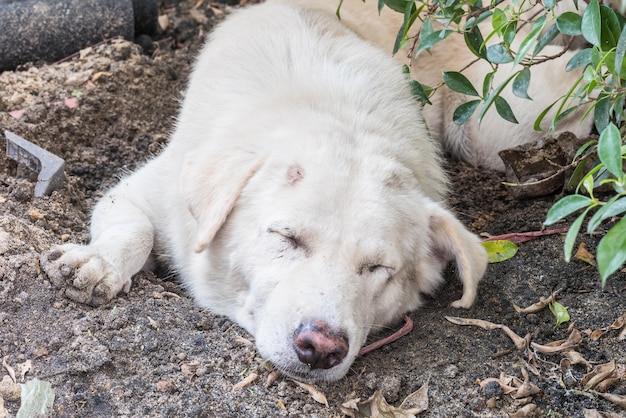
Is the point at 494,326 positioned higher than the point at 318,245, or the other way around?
the point at 318,245

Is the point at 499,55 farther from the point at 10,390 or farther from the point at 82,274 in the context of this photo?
the point at 10,390

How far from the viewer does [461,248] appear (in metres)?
3.17

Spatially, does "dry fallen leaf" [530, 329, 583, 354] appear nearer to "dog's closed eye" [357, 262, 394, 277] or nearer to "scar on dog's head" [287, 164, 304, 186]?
"dog's closed eye" [357, 262, 394, 277]

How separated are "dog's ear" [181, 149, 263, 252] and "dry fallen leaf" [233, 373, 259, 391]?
0.55 metres

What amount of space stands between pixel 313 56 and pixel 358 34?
730mm

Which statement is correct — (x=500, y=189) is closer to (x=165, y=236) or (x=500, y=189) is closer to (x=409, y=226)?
(x=409, y=226)

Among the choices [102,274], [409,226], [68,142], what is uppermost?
[409,226]

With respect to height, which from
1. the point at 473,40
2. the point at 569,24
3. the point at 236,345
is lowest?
the point at 236,345

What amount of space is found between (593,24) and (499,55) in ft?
2.30

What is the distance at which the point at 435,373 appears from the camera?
294cm

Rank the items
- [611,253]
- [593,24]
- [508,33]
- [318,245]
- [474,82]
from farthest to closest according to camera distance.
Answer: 1. [474,82]
2. [318,245]
3. [508,33]
4. [593,24]
5. [611,253]

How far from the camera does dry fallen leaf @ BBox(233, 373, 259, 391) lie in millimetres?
2812

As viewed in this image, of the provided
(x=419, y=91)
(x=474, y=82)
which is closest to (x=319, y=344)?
(x=419, y=91)

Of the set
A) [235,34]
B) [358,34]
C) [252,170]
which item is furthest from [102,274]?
[358,34]
